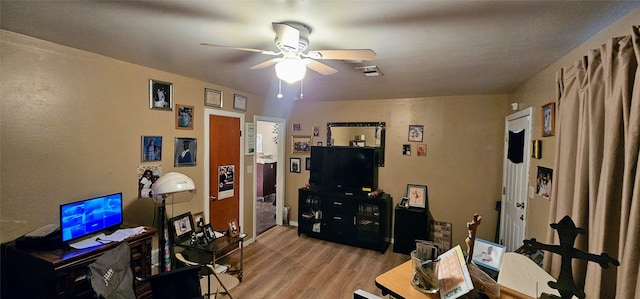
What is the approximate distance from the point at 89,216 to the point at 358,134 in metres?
3.61

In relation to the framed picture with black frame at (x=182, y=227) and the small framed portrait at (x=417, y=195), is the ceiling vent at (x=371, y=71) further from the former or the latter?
the framed picture with black frame at (x=182, y=227)

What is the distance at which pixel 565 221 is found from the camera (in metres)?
1.00

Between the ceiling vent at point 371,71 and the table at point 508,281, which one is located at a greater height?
the ceiling vent at point 371,71

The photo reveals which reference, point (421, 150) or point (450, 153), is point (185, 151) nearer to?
point (421, 150)

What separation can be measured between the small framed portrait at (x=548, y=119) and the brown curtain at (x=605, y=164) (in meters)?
0.50

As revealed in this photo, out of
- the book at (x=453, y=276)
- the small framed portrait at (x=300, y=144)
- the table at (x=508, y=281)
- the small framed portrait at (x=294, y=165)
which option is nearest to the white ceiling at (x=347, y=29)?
the book at (x=453, y=276)

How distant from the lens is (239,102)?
153 inches

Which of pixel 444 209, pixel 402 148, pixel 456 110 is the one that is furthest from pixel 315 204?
pixel 456 110

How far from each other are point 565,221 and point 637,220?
40 centimetres

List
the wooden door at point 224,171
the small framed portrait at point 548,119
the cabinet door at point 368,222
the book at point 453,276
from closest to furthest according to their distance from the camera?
the book at point 453,276
the small framed portrait at point 548,119
the wooden door at point 224,171
the cabinet door at point 368,222

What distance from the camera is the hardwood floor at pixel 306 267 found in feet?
9.71

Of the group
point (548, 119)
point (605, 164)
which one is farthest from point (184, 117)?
point (548, 119)

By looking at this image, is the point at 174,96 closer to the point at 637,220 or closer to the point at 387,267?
the point at 387,267

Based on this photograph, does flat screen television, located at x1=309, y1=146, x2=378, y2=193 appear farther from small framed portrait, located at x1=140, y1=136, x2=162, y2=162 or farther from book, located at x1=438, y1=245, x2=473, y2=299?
book, located at x1=438, y1=245, x2=473, y2=299
